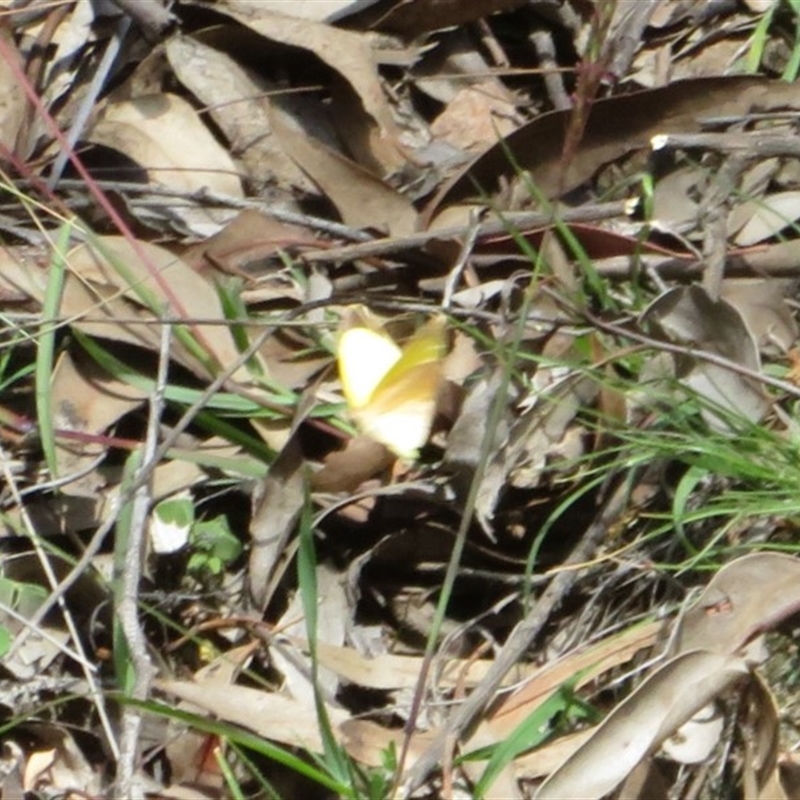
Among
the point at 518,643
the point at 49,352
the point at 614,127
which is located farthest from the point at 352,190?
the point at 518,643

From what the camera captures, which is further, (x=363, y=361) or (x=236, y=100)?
(x=236, y=100)

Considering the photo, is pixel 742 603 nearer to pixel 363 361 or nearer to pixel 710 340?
pixel 710 340

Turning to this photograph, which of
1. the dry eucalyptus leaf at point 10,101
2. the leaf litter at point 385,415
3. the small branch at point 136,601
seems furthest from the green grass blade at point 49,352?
the dry eucalyptus leaf at point 10,101

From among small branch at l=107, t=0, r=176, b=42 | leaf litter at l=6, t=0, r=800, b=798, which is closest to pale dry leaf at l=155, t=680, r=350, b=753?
leaf litter at l=6, t=0, r=800, b=798

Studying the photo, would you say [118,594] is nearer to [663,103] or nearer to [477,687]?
[477,687]

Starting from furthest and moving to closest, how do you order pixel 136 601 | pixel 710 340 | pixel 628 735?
pixel 710 340, pixel 136 601, pixel 628 735

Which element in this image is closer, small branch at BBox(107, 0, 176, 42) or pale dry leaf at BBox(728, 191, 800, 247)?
pale dry leaf at BBox(728, 191, 800, 247)

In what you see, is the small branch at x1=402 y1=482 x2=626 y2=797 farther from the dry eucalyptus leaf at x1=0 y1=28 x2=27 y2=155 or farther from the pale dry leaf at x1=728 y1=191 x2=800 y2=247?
the dry eucalyptus leaf at x1=0 y1=28 x2=27 y2=155

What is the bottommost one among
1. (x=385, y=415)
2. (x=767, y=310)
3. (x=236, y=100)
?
(x=767, y=310)
